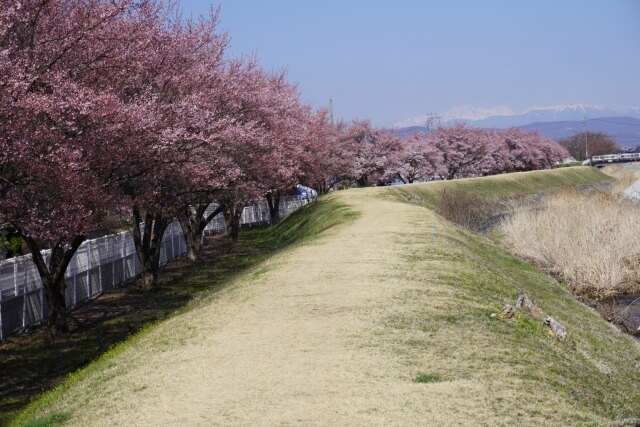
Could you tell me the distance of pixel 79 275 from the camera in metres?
22.2

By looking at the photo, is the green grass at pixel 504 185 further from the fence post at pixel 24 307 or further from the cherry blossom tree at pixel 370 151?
the fence post at pixel 24 307

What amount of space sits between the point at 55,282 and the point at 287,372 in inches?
395

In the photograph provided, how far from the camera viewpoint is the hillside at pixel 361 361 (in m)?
7.77

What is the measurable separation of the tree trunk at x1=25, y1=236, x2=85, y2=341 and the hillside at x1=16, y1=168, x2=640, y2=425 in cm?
386

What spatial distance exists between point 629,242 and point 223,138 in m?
13.3

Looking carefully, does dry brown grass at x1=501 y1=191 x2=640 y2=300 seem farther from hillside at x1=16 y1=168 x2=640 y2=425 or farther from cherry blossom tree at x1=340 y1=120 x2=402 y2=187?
cherry blossom tree at x1=340 y1=120 x2=402 y2=187

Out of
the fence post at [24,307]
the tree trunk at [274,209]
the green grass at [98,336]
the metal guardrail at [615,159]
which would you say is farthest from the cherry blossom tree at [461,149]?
the fence post at [24,307]

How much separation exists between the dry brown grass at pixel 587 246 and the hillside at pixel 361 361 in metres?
6.42

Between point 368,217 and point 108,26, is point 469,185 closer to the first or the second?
point 368,217

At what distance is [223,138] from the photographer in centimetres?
2181

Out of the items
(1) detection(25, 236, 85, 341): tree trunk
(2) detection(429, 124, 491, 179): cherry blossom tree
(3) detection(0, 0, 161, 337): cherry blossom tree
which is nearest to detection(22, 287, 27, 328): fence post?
(1) detection(25, 236, 85, 341): tree trunk

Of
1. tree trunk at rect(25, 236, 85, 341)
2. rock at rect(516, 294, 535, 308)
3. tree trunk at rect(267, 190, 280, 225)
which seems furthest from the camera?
tree trunk at rect(267, 190, 280, 225)

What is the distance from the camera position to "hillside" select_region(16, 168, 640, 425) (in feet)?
25.5

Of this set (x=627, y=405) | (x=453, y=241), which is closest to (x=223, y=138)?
(x=453, y=241)
